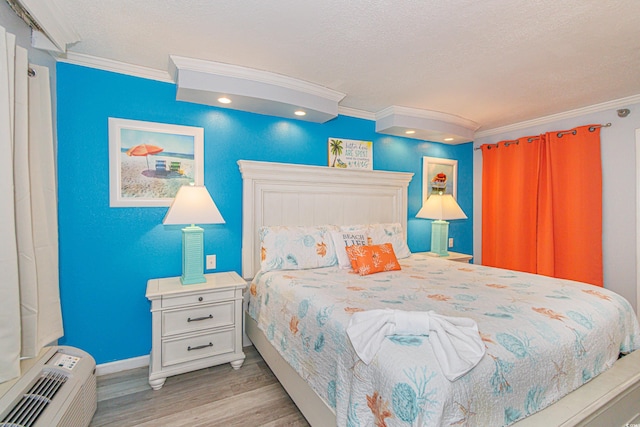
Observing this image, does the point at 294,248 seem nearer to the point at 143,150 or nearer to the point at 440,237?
the point at 143,150

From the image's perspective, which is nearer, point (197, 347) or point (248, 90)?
point (197, 347)

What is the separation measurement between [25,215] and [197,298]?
3.61 ft

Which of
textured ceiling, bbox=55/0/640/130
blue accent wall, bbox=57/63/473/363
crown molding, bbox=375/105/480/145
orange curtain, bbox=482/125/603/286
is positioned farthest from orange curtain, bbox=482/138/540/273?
blue accent wall, bbox=57/63/473/363

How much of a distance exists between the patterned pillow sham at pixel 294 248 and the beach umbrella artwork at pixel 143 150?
1071 millimetres

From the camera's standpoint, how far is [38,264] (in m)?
1.75

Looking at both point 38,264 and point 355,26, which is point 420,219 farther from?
point 38,264

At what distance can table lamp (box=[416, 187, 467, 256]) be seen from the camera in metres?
3.58

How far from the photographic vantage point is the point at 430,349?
1.13m

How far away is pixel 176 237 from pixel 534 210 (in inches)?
157

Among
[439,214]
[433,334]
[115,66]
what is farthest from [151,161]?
[439,214]

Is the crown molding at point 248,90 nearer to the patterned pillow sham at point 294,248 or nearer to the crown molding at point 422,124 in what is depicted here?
the crown molding at point 422,124

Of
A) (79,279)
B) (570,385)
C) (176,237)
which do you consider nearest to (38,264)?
(79,279)

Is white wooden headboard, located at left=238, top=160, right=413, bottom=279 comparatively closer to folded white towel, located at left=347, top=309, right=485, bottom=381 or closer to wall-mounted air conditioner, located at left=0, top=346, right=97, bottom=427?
wall-mounted air conditioner, located at left=0, top=346, right=97, bottom=427

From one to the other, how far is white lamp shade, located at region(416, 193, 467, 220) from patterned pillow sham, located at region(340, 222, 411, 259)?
62 cm
